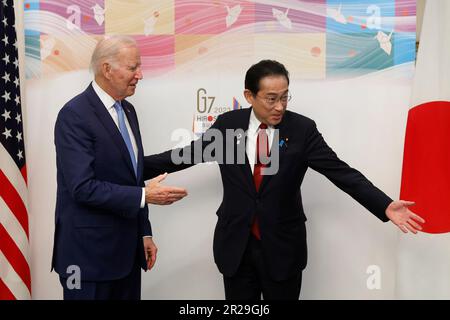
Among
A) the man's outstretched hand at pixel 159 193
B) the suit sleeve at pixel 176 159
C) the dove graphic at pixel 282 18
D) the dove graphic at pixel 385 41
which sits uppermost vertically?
the dove graphic at pixel 282 18

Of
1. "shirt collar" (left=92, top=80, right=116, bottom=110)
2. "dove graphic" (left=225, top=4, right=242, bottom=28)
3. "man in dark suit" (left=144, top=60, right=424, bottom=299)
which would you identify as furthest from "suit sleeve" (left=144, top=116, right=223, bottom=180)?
"dove graphic" (left=225, top=4, right=242, bottom=28)

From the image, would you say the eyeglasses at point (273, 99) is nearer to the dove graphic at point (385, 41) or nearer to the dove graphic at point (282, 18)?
the dove graphic at point (282, 18)

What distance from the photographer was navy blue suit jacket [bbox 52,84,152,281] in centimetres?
217

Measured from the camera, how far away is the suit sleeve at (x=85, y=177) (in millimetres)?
2154

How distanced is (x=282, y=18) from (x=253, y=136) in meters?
0.83

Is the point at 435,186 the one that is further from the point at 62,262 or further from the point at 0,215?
the point at 0,215

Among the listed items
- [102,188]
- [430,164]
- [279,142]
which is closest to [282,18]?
[279,142]

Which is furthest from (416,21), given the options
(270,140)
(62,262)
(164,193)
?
(62,262)

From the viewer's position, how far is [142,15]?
9.97 feet

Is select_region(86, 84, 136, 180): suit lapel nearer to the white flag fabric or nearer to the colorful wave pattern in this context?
the colorful wave pattern

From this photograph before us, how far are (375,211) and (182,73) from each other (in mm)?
1290

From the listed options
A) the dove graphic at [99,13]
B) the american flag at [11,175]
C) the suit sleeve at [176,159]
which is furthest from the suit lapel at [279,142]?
the american flag at [11,175]

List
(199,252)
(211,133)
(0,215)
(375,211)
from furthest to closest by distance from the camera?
(199,252), (0,215), (211,133), (375,211)

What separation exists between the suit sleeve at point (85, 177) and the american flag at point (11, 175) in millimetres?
813
